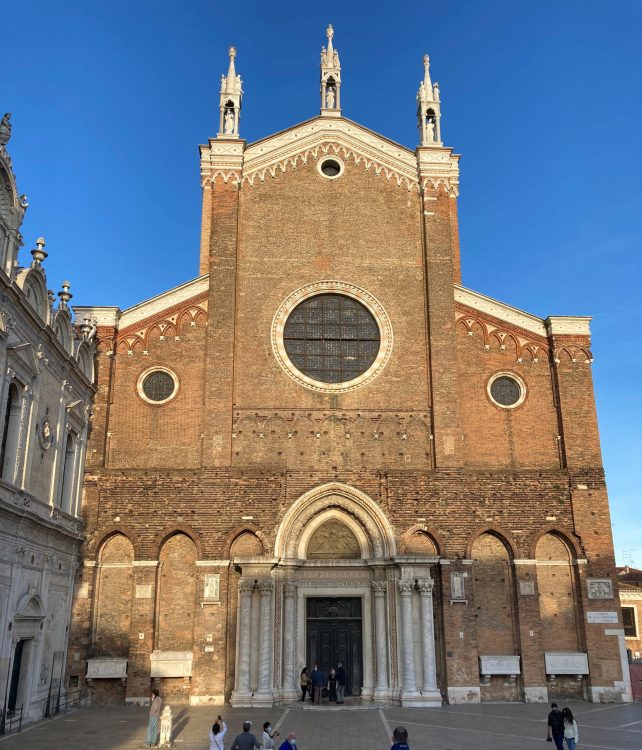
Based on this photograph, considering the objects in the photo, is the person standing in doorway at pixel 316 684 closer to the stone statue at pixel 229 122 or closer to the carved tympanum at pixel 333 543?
the carved tympanum at pixel 333 543

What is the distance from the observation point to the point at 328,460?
70.0 feet

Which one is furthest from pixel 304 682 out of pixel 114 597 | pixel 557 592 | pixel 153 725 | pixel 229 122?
pixel 229 122

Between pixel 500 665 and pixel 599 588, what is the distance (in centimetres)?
332

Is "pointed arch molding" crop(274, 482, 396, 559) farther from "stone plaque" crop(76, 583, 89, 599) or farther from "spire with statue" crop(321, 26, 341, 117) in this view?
"spire with statue" crop(321, 26, 341, 117)

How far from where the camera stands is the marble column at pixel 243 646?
750 inches

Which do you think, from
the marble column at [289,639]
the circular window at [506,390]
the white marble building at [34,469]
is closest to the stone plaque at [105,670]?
the white marble building at [34,469]

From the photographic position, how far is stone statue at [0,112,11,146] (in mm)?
15647

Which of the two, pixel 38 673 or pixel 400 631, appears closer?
pixel 38 673

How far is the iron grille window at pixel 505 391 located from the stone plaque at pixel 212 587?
30.4ft

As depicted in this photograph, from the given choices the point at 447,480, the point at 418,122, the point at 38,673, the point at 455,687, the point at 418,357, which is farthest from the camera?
the point at 418,122

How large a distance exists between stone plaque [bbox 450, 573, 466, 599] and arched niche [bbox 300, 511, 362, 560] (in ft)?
8.01

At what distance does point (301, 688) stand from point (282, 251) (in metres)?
12.3

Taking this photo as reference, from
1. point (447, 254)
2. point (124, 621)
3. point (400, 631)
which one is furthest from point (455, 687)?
point (447, 254)

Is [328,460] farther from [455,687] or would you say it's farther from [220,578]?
[455,687]
